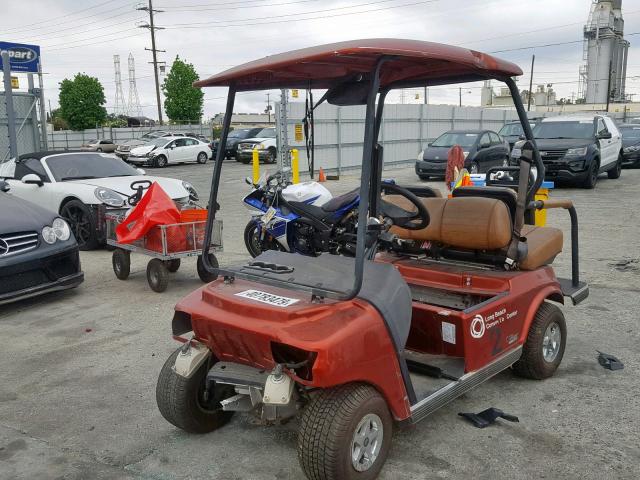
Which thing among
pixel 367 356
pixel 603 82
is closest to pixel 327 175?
pixel 367 356

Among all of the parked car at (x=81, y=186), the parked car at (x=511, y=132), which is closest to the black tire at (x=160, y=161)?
the parked car at (x=511, y=132)

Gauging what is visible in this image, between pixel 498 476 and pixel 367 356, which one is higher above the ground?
pixel 367 356

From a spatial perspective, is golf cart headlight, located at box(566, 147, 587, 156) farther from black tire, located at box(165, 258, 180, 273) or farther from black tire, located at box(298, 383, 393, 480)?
black tire, located at box(298, 383, 393, 480)

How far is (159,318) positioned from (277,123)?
12.6m

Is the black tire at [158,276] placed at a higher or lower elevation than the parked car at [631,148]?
lower

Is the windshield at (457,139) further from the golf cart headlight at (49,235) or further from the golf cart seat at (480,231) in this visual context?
the golf cart seat at (480,231)

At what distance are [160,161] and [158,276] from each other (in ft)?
73.6

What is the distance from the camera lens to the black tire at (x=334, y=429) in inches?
110

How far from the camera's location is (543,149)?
1527cm

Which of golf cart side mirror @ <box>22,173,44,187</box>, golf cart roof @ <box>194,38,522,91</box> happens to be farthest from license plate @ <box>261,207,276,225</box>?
golf cart side mirror @ <box>22,173,44,187</box>

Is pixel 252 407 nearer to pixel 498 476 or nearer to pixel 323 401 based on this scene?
pixel 323 401

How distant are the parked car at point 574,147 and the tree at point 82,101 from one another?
44.5 meters

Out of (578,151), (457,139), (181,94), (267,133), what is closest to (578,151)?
(578,151)

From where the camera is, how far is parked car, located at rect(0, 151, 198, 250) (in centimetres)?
894
